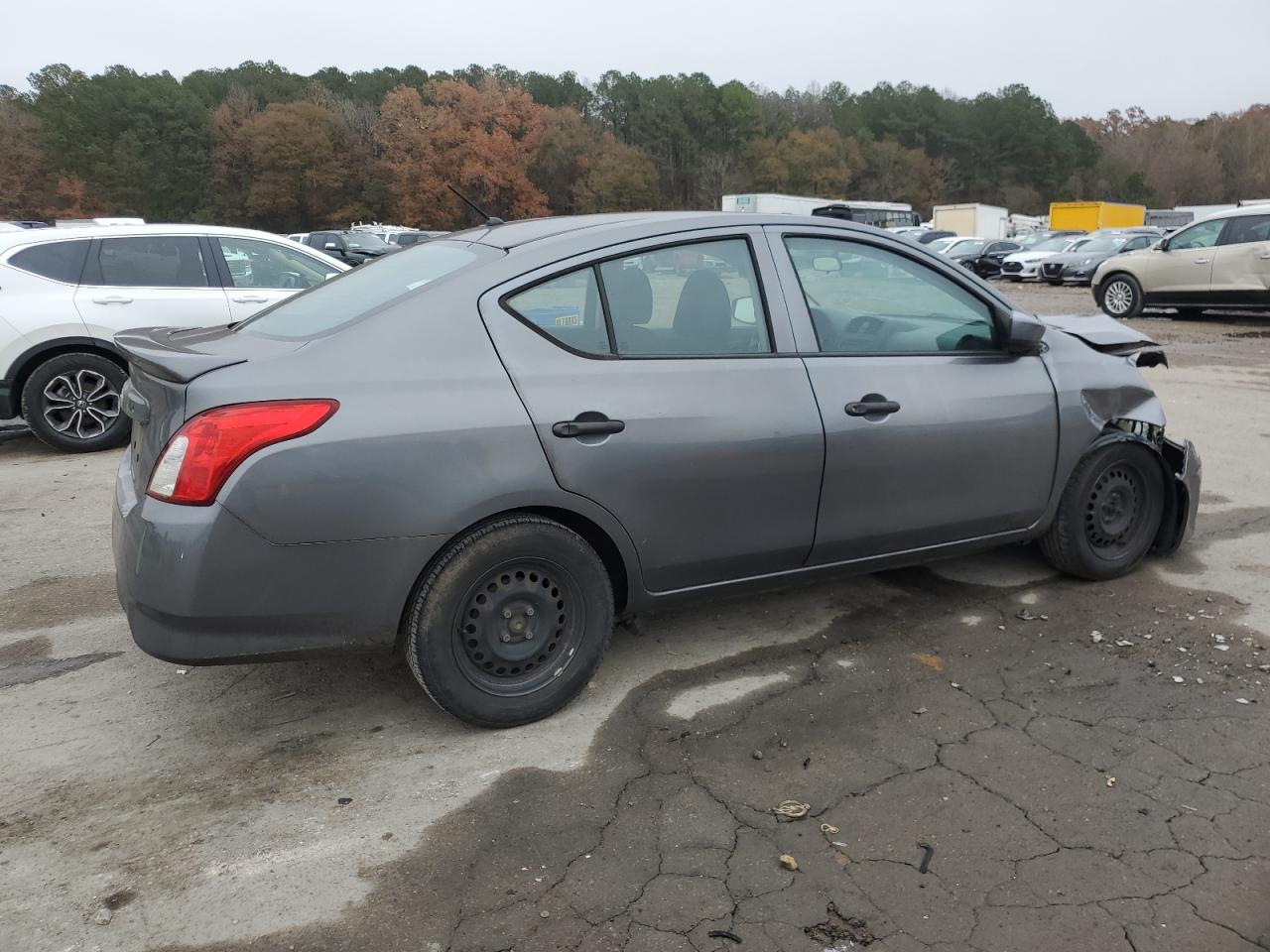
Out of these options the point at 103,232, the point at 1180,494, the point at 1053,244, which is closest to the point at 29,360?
the point at 103,232

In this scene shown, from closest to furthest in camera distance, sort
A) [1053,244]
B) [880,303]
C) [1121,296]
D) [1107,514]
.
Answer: [880,303], [1107,514], [1121,296], [1053,244]

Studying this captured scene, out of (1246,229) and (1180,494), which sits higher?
(1246,229)

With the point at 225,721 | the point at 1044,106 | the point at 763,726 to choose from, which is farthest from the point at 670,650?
the point at 1044,106

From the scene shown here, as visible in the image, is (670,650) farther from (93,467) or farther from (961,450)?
(93,467)

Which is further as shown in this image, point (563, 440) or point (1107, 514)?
point (1107, 514)

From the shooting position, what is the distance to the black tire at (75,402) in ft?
23.2

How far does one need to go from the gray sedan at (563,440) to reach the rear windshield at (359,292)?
0.07 feet

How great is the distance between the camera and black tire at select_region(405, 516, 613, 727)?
297 cm

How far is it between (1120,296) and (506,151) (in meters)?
69.4

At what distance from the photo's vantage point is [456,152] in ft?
256

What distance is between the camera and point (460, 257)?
3338 mm

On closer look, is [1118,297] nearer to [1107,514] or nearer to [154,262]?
[1107,514]

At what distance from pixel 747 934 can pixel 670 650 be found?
1.59 m

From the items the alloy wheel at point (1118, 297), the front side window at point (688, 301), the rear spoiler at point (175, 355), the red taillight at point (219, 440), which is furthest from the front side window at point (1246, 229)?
the red taillight at point (219, 440)
